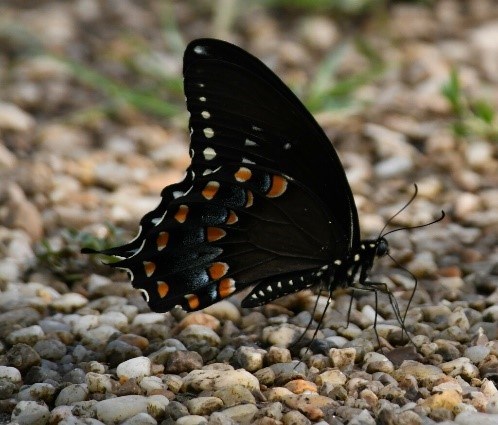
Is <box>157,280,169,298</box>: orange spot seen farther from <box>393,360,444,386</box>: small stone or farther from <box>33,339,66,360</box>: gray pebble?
<box>393,360,444,386</box>: small stone

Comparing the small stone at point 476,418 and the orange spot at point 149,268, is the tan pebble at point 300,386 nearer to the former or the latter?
the small stone at point 476,418

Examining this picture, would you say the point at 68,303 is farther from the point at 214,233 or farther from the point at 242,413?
the point at 242,413

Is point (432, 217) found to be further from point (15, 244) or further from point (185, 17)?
point (185, 17)

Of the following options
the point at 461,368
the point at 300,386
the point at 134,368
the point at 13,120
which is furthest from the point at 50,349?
the point at 13,120

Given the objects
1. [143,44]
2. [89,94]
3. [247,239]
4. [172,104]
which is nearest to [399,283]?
[247,239]

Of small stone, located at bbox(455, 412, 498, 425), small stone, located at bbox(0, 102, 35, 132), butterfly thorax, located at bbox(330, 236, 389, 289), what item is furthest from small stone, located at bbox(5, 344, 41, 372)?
small stone, located at bbox(0, 102, 35, 132)

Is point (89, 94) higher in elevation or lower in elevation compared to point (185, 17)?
lower
